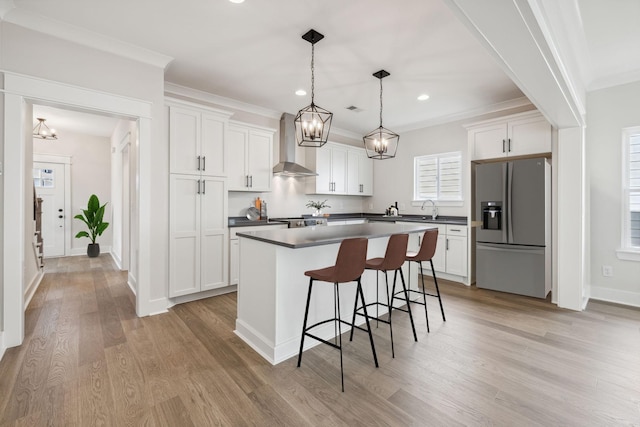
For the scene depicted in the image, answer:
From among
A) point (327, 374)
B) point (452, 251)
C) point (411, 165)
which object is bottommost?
point (327, 374)

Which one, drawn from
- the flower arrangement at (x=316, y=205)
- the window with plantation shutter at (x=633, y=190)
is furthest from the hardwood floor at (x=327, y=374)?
the flower arrangement at (x=316, y=205)

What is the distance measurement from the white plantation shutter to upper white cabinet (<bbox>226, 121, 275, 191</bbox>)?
4.71 metres

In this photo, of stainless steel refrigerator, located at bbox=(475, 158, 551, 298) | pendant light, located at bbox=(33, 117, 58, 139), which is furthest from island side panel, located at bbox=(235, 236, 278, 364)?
pendant light, located at bbox=(33, 117, 58, 139)

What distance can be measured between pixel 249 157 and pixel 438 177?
3.45 meters

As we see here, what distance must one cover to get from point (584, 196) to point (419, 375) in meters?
3.14

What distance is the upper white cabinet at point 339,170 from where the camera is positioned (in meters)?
5.54

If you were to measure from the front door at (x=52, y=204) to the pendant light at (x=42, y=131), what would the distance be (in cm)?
84

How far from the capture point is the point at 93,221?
621cm

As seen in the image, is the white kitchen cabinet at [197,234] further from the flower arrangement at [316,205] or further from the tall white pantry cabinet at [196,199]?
the flower arrangement at [316,205]

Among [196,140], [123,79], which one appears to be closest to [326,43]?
[196,140]

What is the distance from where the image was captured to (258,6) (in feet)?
7.82

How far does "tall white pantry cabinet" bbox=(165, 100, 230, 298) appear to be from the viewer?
3557mm

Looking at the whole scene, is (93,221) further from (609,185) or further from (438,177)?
(609,185)

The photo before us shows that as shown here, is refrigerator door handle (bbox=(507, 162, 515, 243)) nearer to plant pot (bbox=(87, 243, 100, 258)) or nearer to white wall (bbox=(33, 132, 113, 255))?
plant pot (bbox=(87, 243, 100, 258))
